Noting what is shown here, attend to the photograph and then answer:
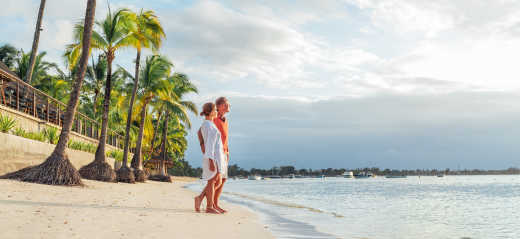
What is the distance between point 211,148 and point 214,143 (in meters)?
0.09

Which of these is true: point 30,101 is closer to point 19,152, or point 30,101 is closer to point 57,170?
point 19,152

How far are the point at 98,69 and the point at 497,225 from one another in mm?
34536

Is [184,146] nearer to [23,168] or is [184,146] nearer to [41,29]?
[41,29]

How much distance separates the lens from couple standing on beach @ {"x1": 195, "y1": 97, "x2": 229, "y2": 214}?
22.4 ft

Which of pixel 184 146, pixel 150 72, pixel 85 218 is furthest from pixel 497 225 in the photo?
pixel 184 146

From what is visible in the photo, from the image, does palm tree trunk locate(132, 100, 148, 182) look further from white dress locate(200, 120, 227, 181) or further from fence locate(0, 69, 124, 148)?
white dress locate(200, 120, 227, 181)

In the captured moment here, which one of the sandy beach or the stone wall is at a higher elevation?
the stone wall

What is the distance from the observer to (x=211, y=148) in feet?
22.4

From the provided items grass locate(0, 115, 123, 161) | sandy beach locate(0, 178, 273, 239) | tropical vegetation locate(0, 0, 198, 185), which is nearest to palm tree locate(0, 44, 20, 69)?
tropical vegetation locate(0, 0, 198, 185)

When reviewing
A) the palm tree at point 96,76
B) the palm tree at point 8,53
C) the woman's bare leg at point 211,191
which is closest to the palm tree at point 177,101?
the palm tree at point 96,76

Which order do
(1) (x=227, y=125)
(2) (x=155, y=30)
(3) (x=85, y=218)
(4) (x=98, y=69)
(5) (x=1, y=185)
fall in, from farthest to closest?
(4) (x=98, y=69) < (2) (x=155, y=30) < (5) (x=1, y=185) < (1) (x=227, y=125) < (3) (x=85, y=218)

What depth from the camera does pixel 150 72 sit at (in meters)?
28.0

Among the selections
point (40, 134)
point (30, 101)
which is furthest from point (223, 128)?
point (30, 101)

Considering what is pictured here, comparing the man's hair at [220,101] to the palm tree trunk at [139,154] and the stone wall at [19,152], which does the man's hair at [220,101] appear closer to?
the stone wall at [19,152]
